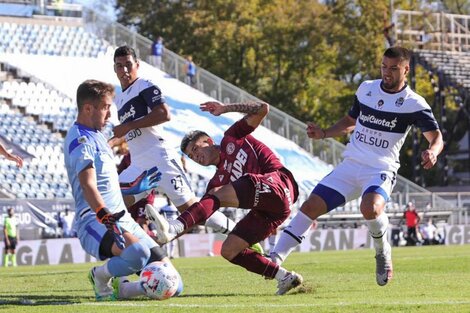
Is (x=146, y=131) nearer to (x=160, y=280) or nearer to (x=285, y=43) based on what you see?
(x=160, y=280)

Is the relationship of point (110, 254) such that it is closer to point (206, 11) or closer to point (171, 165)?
point (171, 165)

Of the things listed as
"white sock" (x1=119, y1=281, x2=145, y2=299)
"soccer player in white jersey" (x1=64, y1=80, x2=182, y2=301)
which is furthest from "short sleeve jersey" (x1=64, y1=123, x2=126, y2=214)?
"white sock" (x1=119, y1=281, x2=145, y2=299)

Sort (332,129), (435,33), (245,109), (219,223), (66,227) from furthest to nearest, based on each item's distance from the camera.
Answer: (435,33) → (66,227) → (219,223) → (332,129) → (245,109)

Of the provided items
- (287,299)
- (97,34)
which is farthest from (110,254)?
(97,34)

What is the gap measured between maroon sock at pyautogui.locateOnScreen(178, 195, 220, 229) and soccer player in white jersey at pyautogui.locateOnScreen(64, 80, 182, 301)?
0.36 m

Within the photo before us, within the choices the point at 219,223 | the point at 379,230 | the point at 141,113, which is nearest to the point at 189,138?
the point at 141,113

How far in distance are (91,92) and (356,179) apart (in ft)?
10.9

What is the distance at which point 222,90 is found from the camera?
141ft

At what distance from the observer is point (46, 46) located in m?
45.0

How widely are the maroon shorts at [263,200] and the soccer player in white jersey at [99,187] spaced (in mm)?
1196

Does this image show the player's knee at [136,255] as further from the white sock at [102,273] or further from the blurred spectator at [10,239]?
the blurred spectator at [10,239]

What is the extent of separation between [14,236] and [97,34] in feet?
59.3

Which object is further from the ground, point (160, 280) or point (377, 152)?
point (377, 152)

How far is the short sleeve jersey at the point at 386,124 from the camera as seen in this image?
1129cm
